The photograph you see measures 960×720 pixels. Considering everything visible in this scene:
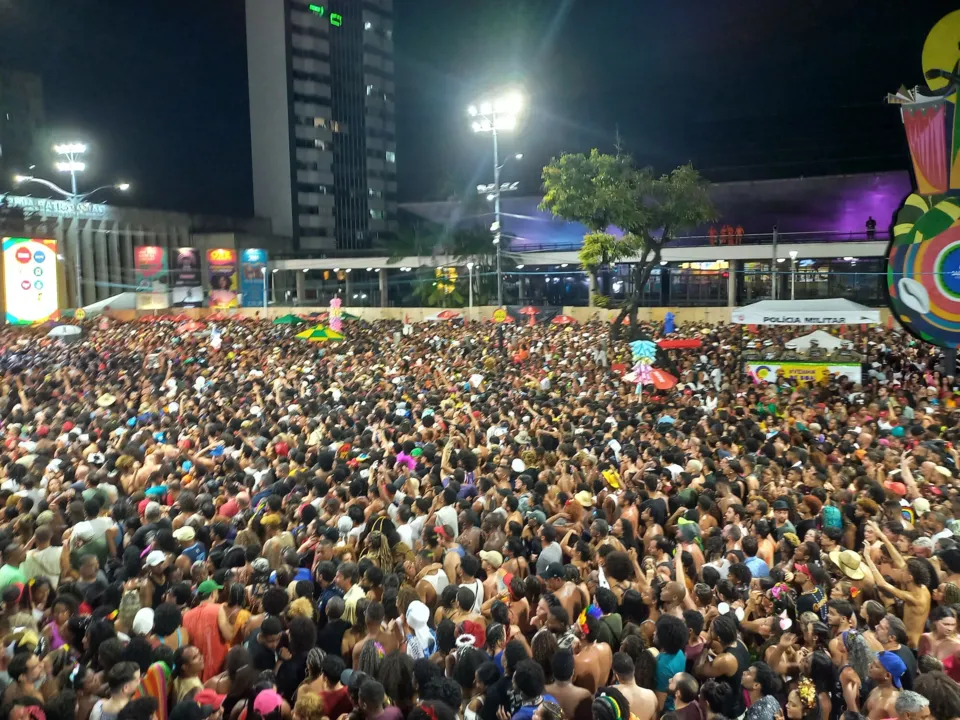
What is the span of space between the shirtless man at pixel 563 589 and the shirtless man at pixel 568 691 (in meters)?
0.96

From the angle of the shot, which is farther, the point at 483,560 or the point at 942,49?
the point at 942,49

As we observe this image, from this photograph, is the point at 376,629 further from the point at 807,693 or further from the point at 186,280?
the point at 186,280

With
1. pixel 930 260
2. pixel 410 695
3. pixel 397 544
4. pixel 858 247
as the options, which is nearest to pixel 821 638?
pixel 410 695

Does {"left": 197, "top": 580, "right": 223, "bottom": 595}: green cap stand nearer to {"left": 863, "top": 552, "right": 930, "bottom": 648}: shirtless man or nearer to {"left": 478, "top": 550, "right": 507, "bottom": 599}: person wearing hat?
{"left": 478, "top": 550, "right": 507, "bottom": 599}: person wearing hat

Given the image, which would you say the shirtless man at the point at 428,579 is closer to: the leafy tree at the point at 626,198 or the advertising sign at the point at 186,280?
the leafy tree at the point at 626,198

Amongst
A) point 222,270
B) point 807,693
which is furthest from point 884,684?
point 222,270

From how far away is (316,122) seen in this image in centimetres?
6538

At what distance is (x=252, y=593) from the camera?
4.64 m

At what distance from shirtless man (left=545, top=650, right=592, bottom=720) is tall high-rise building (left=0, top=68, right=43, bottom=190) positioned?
182ft

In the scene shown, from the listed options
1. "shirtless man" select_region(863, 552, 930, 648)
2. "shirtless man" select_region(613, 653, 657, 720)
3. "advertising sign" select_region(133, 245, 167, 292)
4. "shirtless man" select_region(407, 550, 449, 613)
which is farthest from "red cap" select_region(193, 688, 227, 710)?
"advertising sign" select_region(133, 245, 167, 292)

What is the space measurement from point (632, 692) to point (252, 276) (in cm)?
4293

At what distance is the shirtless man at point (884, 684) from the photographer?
3.47 metres

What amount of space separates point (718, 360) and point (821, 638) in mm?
12298

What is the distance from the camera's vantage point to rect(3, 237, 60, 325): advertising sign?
31641mm
